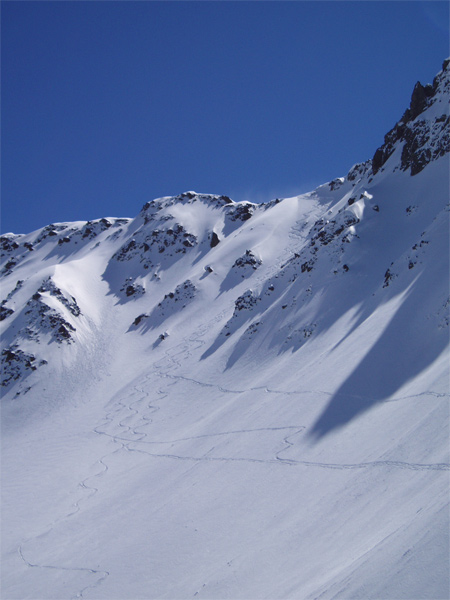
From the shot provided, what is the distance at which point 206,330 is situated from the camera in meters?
45.1

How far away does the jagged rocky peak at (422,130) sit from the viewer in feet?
118

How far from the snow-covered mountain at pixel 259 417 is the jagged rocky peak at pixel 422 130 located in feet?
0.75

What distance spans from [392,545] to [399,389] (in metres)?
9.86

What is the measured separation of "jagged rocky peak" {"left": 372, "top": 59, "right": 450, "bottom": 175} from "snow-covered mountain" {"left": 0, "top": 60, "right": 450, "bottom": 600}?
0.23 m

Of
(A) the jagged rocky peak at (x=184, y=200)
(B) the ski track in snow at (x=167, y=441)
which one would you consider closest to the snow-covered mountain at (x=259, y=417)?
(B) the ski track in snow at (x=167, y=441)

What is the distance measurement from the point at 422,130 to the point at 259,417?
33.7 m

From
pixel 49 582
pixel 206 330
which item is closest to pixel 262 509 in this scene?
pixel 49 582

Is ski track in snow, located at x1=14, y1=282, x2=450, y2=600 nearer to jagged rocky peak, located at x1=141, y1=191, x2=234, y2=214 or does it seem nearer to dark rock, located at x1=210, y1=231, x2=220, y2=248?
dark rock, located at x1=210, y1=231, x2=220, y2=248

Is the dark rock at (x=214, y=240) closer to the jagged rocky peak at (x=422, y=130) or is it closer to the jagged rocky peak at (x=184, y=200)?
the jagged rocky peak at (x=184, y=200)

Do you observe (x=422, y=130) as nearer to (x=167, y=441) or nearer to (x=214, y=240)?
(x=167, y=441)

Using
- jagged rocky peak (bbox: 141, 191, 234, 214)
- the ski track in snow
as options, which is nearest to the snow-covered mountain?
the ski track in snow

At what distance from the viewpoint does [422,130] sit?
38500 millimetres

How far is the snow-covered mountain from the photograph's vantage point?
Result: 9.42 m

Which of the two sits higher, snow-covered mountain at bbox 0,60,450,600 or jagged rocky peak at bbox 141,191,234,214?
jagged rocky peak at bbox 141,191,234,214
